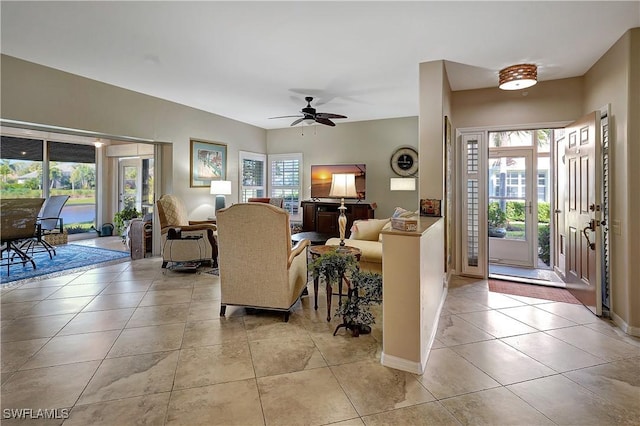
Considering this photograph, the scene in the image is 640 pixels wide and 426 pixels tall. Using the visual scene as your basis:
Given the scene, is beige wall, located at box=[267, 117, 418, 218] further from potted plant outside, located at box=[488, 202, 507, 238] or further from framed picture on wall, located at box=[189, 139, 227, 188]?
framed picture on wall, located at box=[189, 139, 227, 188]

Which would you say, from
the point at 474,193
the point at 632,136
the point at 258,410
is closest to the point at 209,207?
the point at 474,193

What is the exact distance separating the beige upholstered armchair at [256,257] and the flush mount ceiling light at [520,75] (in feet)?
10.0

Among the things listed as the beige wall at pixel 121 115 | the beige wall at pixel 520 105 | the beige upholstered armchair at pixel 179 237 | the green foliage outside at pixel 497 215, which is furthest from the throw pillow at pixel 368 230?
the beige wall at pixel 121 115

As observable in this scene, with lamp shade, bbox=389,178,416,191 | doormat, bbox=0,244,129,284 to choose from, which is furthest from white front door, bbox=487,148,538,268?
doormat, bbox=0,244,129,284

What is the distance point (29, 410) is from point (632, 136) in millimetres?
4793

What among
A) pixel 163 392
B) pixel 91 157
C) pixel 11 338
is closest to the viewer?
pixel 163 392

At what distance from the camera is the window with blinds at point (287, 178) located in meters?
7.77

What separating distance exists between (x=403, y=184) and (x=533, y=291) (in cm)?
288

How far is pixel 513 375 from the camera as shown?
7.21ft

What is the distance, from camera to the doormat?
4.55 m

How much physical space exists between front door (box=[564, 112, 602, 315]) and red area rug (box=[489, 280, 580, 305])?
0.10 meters

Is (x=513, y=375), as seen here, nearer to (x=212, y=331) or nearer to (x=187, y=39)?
(x=212, y=331)

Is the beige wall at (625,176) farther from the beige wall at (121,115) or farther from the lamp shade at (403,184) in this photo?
the beige wall at (121,115)

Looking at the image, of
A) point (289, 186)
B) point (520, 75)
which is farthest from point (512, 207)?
point (289, 186)
